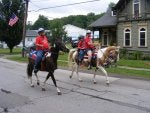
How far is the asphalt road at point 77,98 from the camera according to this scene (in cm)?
936

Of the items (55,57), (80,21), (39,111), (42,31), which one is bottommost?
(39,111)

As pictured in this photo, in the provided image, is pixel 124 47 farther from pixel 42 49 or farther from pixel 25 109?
pixel 25 109

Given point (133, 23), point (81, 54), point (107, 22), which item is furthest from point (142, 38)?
point (81, 54)

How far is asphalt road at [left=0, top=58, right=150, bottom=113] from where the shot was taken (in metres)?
9.36

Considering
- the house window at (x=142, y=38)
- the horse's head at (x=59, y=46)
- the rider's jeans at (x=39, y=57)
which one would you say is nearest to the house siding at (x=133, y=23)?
the house window at (x=142, y=38)

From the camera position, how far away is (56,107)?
9594 millimetres

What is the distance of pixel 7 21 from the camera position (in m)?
46.8

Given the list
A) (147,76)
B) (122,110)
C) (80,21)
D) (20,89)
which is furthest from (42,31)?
(80,21)

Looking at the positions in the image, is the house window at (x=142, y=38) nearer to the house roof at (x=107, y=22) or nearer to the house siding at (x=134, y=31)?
the house siding at (x=134, y=31)

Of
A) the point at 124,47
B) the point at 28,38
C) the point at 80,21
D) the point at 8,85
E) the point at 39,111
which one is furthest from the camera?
the point at 80,21

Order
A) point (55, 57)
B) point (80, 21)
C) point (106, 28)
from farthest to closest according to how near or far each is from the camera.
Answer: point (80, 21) → point (106, 28) → point (55, 57)

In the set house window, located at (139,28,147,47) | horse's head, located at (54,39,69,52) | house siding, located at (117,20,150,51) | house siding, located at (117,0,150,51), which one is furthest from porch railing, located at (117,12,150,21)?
horse's head, located at (54,39,69,52)

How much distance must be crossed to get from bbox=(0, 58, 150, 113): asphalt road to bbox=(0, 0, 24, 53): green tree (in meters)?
32.9

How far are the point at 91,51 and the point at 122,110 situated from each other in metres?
6.30
